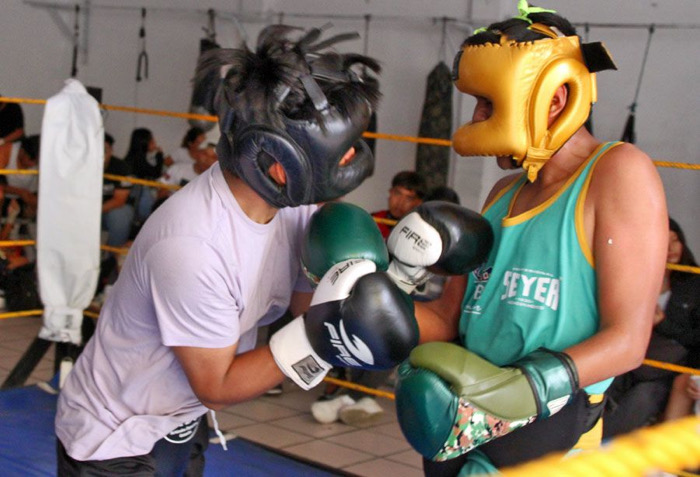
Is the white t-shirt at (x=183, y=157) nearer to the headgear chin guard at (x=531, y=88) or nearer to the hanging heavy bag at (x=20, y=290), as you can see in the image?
the hanging heavy bag at (x=20, y=290)

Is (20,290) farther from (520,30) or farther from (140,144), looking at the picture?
(520,30)

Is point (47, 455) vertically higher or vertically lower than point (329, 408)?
higher

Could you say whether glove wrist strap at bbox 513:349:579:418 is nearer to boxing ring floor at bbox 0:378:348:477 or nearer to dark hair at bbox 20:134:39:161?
boxing ring floor at bbox 0:378:348:477

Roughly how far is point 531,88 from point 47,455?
210 centimetres

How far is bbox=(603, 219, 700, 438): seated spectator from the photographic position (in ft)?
10.6

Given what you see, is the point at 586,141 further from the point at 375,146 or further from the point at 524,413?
the point at 375,146

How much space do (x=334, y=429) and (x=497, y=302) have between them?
8.16 ft

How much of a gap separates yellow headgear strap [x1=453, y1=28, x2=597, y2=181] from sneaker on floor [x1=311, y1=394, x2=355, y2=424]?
2.65 metres

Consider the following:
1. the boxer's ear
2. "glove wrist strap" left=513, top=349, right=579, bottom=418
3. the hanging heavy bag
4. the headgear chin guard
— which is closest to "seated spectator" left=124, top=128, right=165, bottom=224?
the hanging heavy bag

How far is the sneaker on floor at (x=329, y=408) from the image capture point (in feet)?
13.2

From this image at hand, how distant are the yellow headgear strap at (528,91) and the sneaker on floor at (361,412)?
2619mm

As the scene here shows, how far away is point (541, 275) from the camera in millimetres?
1521

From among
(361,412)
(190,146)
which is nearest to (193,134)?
(190,146)

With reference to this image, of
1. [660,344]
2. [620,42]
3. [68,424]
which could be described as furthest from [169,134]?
[68,424]
